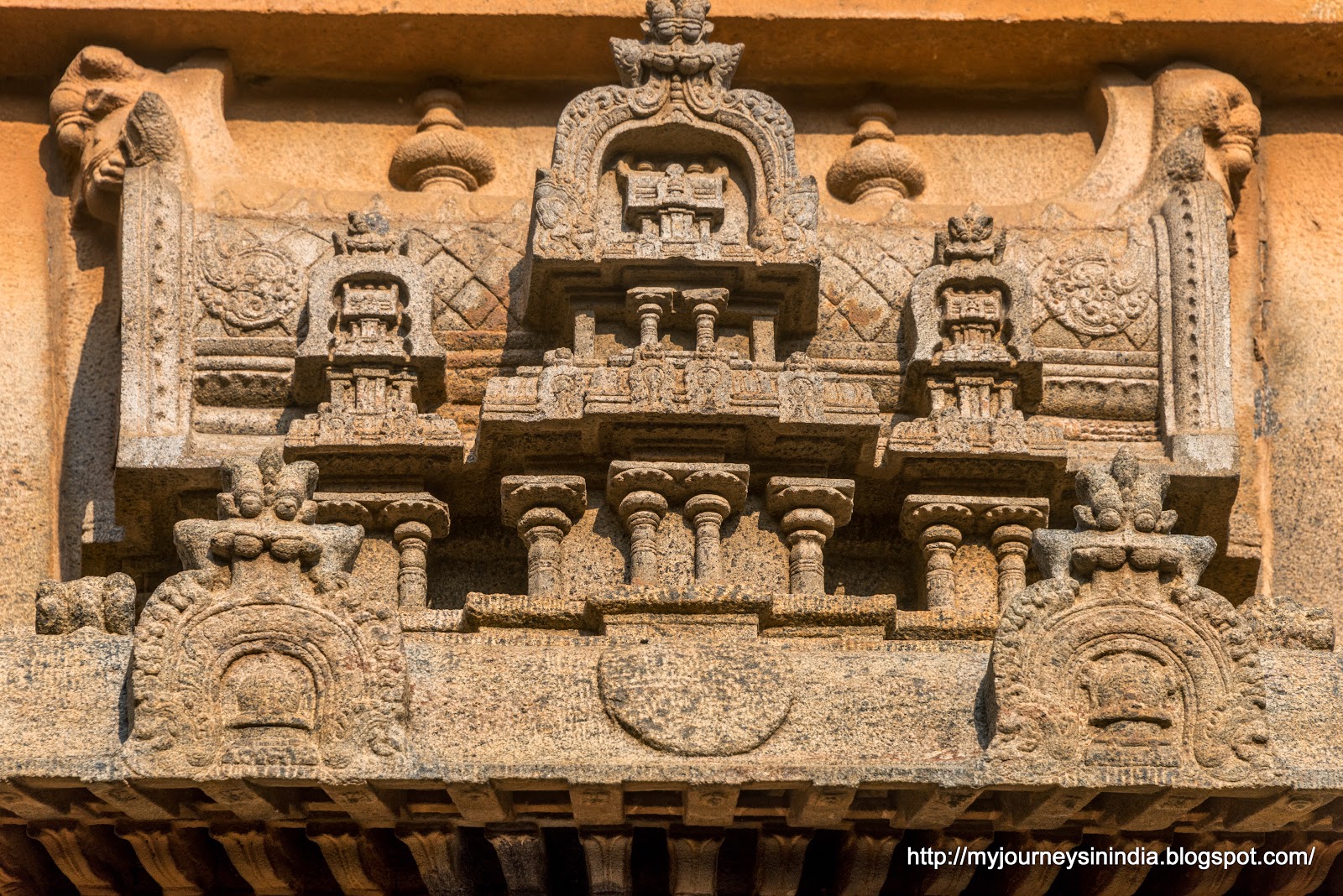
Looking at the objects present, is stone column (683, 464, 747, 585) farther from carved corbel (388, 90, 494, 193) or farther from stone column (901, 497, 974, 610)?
carved corbel (388, 90, 494, 193)

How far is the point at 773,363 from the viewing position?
1176 cm

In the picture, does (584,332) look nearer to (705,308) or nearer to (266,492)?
(705,308)

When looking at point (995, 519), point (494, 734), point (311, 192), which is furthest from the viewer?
point (311, 192)

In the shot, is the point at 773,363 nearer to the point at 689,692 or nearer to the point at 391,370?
the point at 391,370

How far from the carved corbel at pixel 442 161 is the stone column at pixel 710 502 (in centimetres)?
266

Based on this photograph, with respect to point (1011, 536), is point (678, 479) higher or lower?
higher

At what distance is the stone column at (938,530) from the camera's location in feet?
38.2

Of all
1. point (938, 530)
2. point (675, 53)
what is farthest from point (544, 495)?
point (675, 53)

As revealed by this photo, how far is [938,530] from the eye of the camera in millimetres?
11719

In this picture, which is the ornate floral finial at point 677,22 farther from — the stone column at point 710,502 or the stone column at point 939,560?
the stone column at point 939,560

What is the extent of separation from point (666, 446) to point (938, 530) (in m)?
1.30

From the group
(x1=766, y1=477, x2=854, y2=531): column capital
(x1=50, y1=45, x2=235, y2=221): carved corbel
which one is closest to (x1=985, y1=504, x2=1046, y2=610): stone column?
(x1=766, y1=477, x2=854, y2=531): column capital

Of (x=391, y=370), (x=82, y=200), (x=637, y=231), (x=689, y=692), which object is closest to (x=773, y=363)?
(x=637, y=231)

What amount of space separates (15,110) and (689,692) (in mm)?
5904
